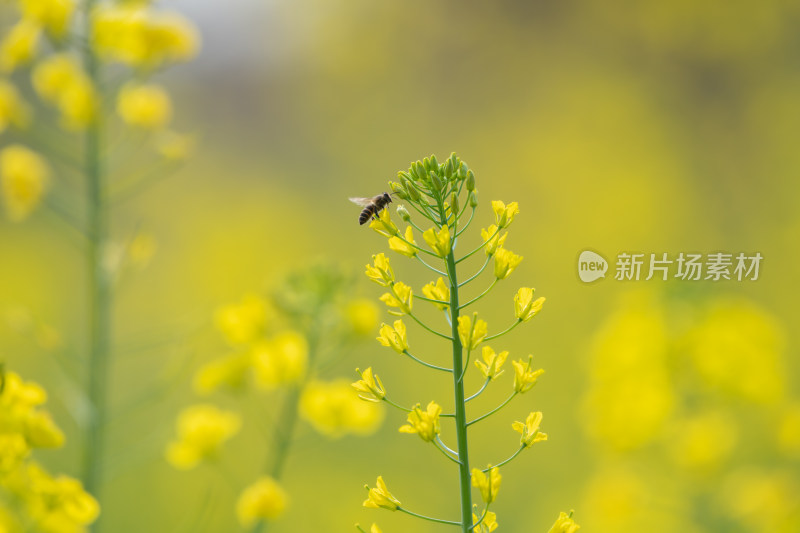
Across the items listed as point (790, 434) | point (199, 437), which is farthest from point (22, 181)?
point (790, 434)

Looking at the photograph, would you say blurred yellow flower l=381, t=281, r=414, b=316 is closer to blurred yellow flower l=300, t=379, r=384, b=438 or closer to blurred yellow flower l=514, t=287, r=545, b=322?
blurred yellow flower l=514, t=287, r=545, b=322

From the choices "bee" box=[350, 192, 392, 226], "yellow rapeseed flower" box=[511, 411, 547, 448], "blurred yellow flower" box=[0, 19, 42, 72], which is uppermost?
"blurred yellow flower" box=[0, 19, 42, 72]

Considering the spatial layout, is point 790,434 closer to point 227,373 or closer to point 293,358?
point 293,358

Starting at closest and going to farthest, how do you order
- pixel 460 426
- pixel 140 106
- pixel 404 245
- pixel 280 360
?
1. pixel 460 426
2. pixel 404 245
3. pixel 280 360
4. pixel 140 106

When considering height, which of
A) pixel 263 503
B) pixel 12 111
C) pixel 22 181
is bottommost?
pixel 263 503

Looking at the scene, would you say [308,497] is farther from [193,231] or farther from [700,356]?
[193,231]

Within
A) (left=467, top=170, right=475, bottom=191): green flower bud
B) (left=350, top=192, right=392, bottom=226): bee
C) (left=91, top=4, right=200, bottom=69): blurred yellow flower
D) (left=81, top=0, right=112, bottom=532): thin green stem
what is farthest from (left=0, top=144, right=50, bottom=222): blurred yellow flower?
(left=467, top=170, right=475, bottom=191): green flower bud
